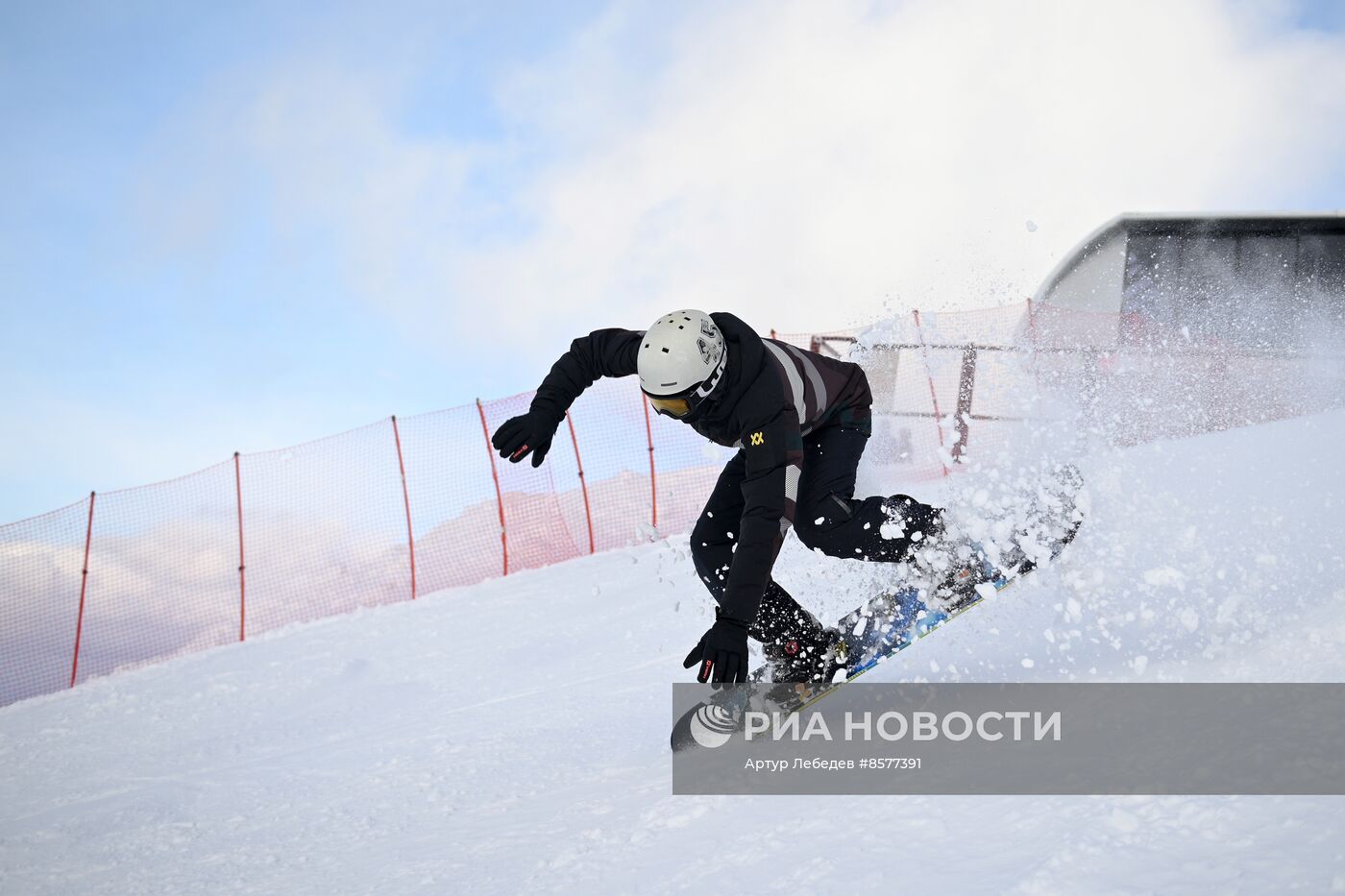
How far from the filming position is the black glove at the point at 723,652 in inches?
111

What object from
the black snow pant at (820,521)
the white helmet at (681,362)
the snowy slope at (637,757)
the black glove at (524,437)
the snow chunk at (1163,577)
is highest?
the white helmet at (681,362)

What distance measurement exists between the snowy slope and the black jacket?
644 mm

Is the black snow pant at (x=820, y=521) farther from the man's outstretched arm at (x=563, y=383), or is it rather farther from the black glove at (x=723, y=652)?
the man's outstretched arm at (x=563, y=383)

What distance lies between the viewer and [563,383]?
145 inches

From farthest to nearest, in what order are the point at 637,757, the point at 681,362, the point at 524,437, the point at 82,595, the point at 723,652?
the point at 82,595 < the point at 637,757 < the point at 524,437 < the point at 681,362 < the point at 723,652

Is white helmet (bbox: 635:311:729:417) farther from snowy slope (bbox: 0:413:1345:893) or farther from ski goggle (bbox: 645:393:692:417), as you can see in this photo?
snowy slope (bbox: 0:413:1345:893)

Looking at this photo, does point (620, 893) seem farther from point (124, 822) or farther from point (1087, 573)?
point (124, 822)

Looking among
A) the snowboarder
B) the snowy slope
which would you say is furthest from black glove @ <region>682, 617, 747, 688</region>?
the snowy slope

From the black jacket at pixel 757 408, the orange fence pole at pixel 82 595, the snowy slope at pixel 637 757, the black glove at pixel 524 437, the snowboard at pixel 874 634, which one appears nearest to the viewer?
the snowy slope at pixel 637 757

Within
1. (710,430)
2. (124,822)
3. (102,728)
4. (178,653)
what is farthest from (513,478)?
(710,430)

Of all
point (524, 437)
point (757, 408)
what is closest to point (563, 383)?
point (524, 437)

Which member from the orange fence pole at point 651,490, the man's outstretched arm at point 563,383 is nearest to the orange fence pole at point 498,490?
the orange fence pole at point 651,490

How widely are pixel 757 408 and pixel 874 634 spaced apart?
1.21 meters

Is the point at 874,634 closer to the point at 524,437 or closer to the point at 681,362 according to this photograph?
the point at 681,362
